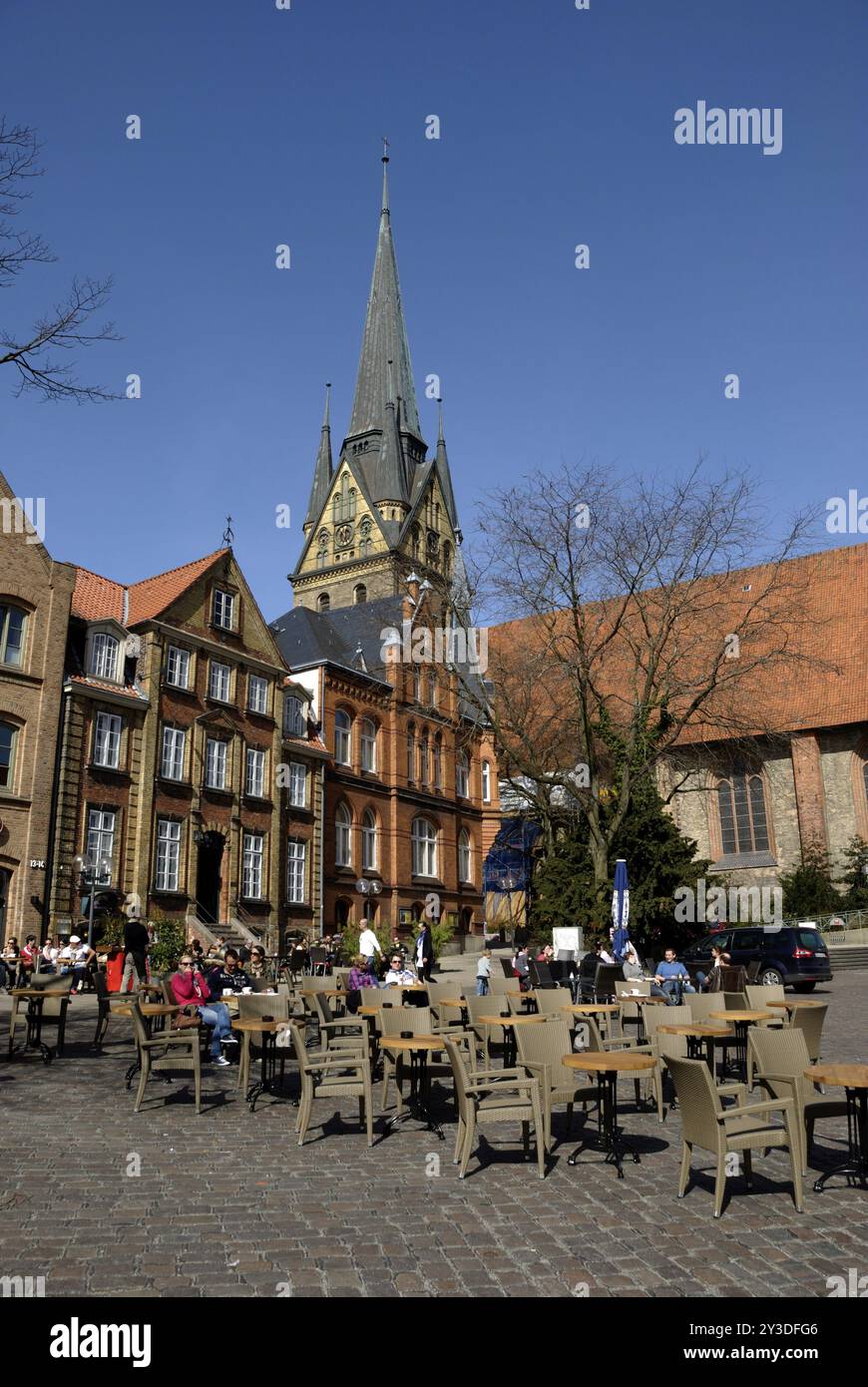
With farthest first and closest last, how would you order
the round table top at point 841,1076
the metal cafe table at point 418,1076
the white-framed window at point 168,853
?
the white-framed window at point 168,853 → the metal cafe table at point 418,1076 → the round table top at point 841,1076

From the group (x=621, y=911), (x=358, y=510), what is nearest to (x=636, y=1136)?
(x=621, y=911)

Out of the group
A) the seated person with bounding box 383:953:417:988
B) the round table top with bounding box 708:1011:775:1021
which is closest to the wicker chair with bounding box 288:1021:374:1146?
the round table top with bounding box 708:1011:775:1021

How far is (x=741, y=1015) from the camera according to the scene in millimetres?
10086

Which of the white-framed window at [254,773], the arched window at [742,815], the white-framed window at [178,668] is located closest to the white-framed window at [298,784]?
the white-framed window at [254,773]

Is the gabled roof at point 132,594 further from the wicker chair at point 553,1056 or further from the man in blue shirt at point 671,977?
the wicker chair at point 553,1056

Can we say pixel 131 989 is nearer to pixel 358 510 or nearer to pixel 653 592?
pixel 653 592

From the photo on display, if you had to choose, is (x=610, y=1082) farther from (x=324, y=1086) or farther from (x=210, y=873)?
(x=210, y=873)

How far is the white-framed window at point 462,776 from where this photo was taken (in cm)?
4338

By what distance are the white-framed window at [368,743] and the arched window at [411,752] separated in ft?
5.41

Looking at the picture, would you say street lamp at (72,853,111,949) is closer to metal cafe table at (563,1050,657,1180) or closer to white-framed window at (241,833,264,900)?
white-framed window at (241,833,264,900)

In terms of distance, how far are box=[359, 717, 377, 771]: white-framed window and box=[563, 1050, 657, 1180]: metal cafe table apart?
2977 cm

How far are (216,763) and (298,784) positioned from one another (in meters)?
4.23

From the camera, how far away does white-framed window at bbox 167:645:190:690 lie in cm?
2875
